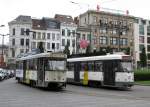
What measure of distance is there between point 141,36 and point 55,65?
98.9m

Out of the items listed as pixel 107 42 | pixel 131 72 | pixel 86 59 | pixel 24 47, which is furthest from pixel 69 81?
pixel 107 42

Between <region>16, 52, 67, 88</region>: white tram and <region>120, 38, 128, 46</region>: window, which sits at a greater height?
<region>120, 38, 128, 46</region>: window

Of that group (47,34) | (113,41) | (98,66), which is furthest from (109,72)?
(113,41)

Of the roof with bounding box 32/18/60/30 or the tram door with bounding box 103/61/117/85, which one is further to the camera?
Result: the roof with bounding box 32/18/60/30

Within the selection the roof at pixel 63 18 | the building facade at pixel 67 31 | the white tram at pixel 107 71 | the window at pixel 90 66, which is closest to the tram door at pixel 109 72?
the white tram at pixel 107 71

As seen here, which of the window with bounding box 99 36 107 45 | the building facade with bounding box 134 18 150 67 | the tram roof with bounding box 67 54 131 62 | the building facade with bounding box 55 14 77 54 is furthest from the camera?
the building facade with bounding box 134 18 150 67

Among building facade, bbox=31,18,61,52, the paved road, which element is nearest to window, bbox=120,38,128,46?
building facade, bbox=31,18,61,52

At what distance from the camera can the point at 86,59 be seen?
122ft

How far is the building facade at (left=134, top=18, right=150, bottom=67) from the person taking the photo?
399 ft

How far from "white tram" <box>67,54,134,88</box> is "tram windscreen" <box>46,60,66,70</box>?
15.7 feet

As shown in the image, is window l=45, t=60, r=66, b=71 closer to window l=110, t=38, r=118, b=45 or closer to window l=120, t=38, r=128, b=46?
window l=110, t=38, r=118, b=45

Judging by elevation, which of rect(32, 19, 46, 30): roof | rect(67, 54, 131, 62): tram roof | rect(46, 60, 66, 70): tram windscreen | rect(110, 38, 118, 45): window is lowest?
rect(46, 60, 66, 70): tram windscreen

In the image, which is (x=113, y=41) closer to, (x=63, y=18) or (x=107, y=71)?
(x=63, y=18)

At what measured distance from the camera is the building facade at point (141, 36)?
122 metres
